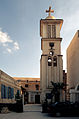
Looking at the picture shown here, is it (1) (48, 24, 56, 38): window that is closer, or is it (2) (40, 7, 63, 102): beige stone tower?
(2) (40, 7, 63, 102): beige stone tower

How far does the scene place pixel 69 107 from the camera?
16.8 metres

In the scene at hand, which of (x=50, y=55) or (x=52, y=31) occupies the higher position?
(x=52, y=31)

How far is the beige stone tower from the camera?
3638cm

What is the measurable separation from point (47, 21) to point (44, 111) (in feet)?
77.9

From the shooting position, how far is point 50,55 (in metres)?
37.3

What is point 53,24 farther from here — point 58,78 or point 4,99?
point 4,99

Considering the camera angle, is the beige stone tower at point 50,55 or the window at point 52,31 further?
the window at point 52,31

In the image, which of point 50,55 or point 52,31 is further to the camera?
point 52,31

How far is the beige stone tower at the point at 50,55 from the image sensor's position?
36.4 m

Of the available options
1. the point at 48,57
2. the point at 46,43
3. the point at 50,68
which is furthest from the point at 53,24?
the point at 50,68

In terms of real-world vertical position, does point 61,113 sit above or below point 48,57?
below

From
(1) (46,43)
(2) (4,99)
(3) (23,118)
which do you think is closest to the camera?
(3) (23,118)

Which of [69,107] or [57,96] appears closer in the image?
[69,107]

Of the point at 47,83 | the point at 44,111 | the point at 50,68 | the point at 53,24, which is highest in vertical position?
the point at 53,24
